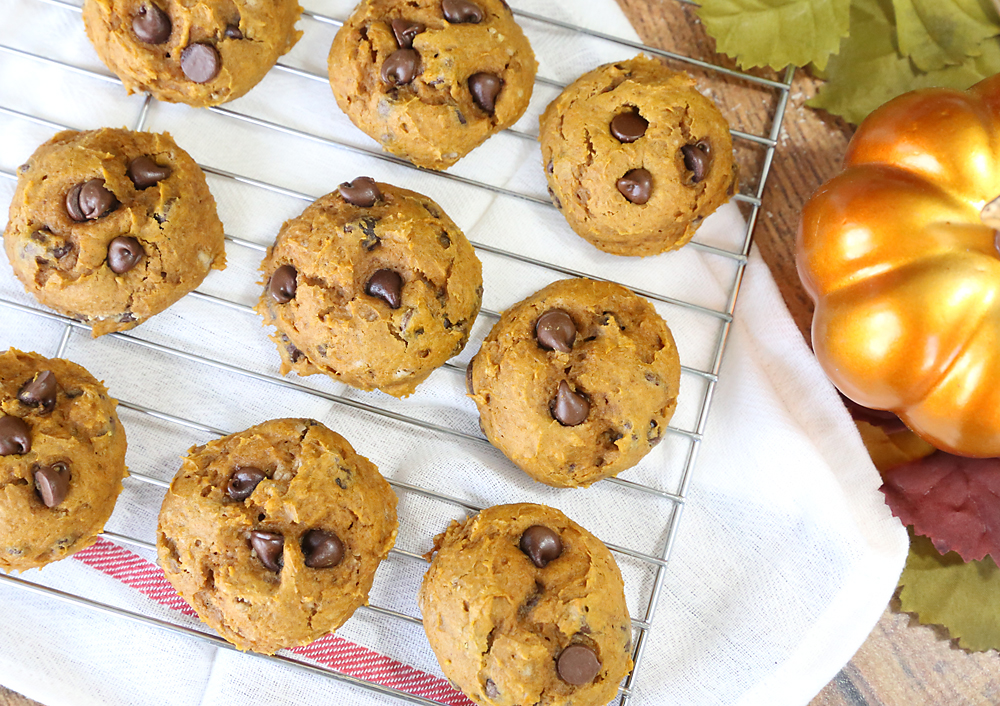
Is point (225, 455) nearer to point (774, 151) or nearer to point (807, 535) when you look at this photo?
point (807, 535)

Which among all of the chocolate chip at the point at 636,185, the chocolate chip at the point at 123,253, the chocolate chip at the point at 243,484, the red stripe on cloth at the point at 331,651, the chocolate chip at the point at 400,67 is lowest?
the red stripe on cloth at the point at 331,651

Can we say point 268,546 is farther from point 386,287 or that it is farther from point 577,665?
point 577,665

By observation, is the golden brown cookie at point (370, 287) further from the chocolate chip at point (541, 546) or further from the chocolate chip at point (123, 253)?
the chocolate chip at point (541, 546)

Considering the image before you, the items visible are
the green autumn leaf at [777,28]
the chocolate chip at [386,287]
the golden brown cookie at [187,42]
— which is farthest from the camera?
the green autumn leaf at [777,28]

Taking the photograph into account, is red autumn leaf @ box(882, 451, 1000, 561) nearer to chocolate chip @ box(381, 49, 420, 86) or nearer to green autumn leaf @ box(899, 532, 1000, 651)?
green autumn leaf @ box(899, 532, 1000, 651)

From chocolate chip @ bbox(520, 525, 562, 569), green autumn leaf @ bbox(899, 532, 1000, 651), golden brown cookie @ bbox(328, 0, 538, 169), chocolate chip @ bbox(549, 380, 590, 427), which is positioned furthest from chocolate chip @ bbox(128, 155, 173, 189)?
green autumn leaf @ bbox(899, 532, 1000, 651)

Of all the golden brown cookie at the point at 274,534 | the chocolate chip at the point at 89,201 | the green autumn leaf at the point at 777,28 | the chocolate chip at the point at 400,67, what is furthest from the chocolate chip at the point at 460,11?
the golden brown cookie at the point at 274,534
